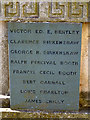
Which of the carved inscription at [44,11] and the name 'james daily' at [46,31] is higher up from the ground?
the carved inscription at [44,11]

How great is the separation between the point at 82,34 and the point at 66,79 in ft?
1.21

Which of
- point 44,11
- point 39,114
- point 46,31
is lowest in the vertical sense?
point 39,114

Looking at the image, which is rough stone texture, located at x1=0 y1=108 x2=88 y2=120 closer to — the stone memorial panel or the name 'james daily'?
the stone memorial panel

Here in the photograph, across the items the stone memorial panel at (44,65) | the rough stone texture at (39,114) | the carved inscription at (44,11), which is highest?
the carved inscription at (44,11)

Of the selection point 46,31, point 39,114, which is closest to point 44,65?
point 46,31

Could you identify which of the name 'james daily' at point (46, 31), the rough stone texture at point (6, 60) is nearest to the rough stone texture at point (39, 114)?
the rough stone texture at point (6, 60)

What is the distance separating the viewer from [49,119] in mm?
1534

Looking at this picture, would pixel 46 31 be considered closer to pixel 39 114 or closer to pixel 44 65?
pixel 44 65

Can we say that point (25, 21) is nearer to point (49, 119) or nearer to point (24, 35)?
point (24, 35)

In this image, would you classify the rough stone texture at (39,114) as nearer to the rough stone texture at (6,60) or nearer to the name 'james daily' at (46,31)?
the rough stone texture at (6,60)

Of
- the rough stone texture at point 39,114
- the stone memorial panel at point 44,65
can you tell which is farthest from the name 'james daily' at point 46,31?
the rough stone texture at point 39,114

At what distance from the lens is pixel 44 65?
1.51m

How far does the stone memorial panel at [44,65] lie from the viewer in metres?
1.46

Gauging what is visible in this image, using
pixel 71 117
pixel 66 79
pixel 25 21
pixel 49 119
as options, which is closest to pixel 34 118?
pixel 49 119
